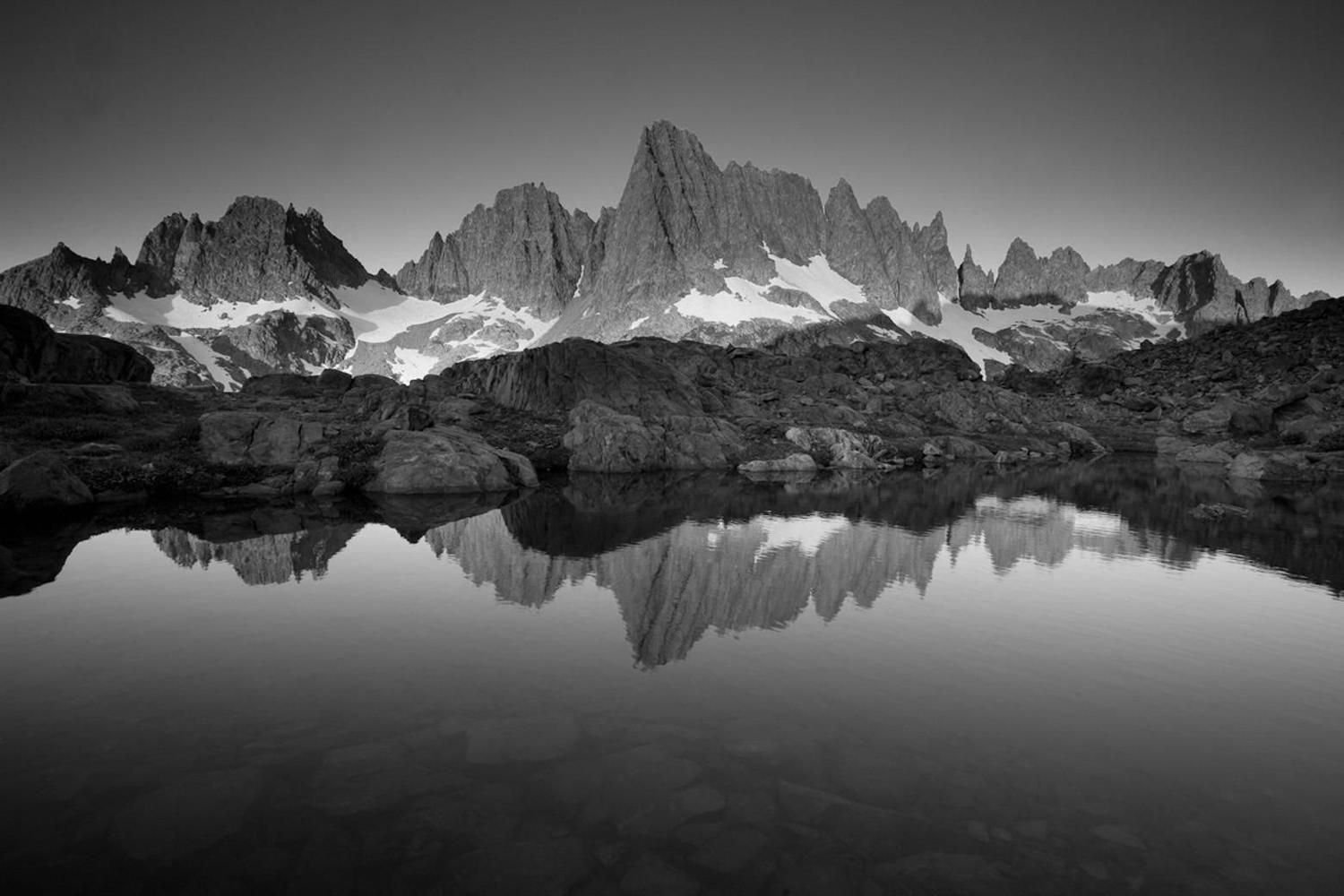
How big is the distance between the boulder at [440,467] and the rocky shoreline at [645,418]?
0.10 m

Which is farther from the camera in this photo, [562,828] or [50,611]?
[50,611]

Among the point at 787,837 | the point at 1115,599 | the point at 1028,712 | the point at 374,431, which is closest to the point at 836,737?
the point at 787,837

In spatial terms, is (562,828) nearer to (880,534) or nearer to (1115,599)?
(1115,599)

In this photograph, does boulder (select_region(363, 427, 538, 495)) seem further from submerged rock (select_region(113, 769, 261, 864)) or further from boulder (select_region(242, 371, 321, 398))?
boulder (select_region(242, 371, 321, 398))

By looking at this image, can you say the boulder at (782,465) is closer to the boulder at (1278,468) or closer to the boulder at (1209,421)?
the boulder at (1278,468)

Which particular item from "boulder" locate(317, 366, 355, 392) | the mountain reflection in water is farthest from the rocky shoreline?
the mountain reflection in water

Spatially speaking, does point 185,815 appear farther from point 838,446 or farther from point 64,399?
point 838,446

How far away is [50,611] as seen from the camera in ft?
48.4

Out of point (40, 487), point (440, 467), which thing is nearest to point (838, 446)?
point (440, 467)

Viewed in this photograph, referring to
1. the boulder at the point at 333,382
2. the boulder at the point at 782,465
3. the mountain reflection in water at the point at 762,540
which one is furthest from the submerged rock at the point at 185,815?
the boulder at the point at 333,382

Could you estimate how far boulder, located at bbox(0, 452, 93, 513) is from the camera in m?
23.2

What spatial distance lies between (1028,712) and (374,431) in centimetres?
3722

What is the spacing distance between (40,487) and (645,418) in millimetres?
40027

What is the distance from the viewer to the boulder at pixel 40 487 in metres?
23.2
